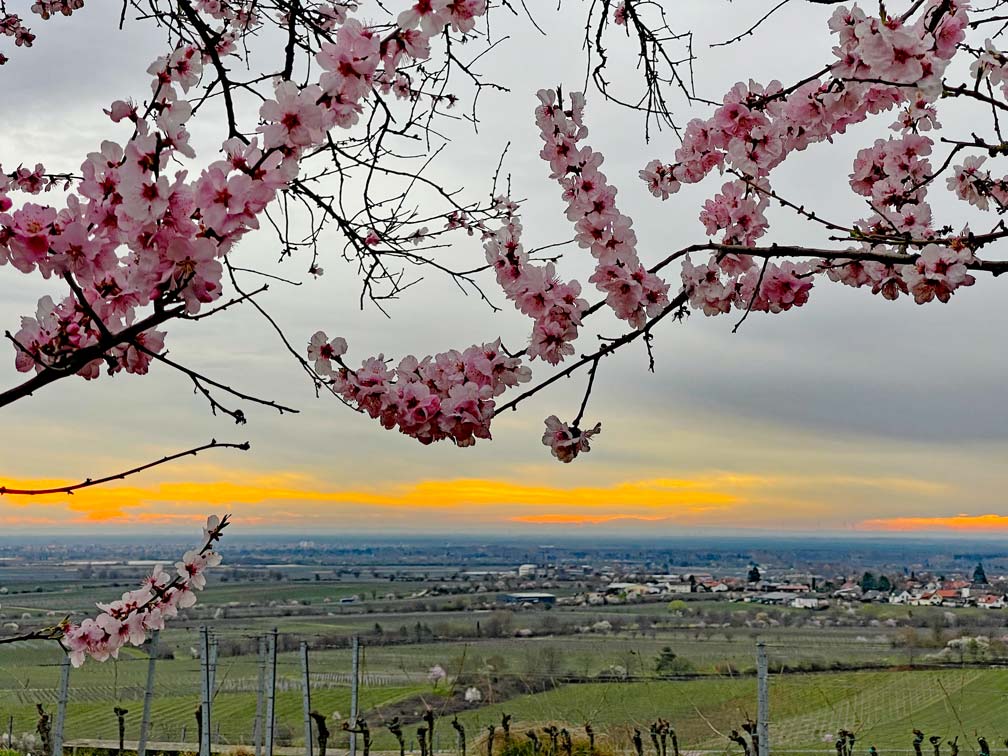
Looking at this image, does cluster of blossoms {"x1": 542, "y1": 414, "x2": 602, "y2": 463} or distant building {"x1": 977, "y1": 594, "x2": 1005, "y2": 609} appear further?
distant building {"x1": 977, "y1": 594, "x2": 1005, "y2": 609}

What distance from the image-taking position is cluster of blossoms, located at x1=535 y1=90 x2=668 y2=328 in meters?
1.72

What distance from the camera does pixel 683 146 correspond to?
235cm

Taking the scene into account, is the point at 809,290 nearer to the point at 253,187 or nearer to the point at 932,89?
the point at 932,89

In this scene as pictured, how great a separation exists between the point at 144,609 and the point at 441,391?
0.98 metres

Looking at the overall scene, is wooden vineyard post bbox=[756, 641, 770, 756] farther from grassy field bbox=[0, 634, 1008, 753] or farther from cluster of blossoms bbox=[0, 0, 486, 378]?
cluster of blossoms bbox=[0, 0, 486, 378]

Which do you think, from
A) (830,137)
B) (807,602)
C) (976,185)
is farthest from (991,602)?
(830,137)

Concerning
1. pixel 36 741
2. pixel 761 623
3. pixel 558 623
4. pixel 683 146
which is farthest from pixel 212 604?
pixel 683 146

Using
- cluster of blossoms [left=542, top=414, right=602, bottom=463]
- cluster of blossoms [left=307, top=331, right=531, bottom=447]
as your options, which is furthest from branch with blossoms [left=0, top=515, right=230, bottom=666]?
cluster of blossoms [left=542, top=414, right=602, bottom=463]

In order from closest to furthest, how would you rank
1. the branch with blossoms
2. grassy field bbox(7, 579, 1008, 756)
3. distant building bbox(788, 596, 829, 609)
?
1. the branch with blossoms
2. grassy field bbox(7, 579, 1008, 756)
3. distant building bbox(788, 596, 829, 609)

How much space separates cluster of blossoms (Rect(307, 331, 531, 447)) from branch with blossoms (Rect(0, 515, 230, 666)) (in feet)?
1.79

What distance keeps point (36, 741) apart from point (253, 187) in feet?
26.3

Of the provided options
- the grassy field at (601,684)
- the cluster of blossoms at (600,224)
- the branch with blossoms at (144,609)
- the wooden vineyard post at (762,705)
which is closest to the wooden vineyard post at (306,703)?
the grassy field at (601,684)

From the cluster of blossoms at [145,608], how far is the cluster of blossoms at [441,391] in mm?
553

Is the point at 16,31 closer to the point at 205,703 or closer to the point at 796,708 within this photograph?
the point at 205,703
